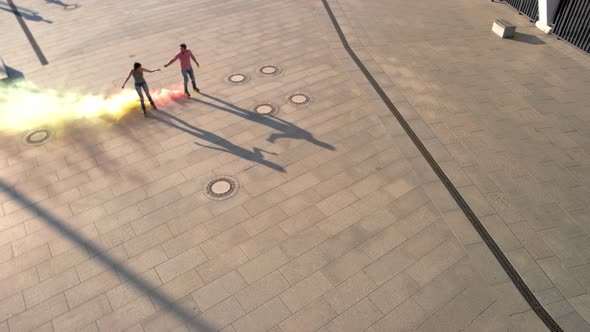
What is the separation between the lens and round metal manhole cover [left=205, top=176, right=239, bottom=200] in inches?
382

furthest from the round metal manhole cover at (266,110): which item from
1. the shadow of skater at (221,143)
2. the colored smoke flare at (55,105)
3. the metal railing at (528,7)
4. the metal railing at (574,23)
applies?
the metal railing at (528,7)

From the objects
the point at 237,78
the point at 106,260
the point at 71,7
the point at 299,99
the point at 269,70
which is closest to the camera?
the point at 106,260

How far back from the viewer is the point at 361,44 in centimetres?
1650

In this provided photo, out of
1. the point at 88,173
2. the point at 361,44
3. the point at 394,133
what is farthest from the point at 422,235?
the point at 361,44

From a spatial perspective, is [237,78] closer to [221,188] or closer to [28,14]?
[221,188]

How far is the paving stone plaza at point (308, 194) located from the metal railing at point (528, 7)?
8.48ft

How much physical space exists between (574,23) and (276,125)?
1351 centimetres

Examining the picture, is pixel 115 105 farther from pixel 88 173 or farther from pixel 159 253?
pixel 159 253

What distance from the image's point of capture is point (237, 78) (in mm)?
14477

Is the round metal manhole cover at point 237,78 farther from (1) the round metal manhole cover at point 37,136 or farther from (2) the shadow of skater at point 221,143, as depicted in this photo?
(1) the round metal manhole cover at point 37,136

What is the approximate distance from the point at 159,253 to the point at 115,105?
715cm

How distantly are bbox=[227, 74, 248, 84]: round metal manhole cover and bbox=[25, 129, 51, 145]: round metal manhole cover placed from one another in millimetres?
6300

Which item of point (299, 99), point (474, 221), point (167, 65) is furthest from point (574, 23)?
point (167, 65)

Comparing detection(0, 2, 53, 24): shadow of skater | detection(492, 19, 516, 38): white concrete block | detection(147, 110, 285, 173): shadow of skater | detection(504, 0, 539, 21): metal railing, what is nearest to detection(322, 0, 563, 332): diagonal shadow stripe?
detection(147, 110, 285, 173): shadow of skater
